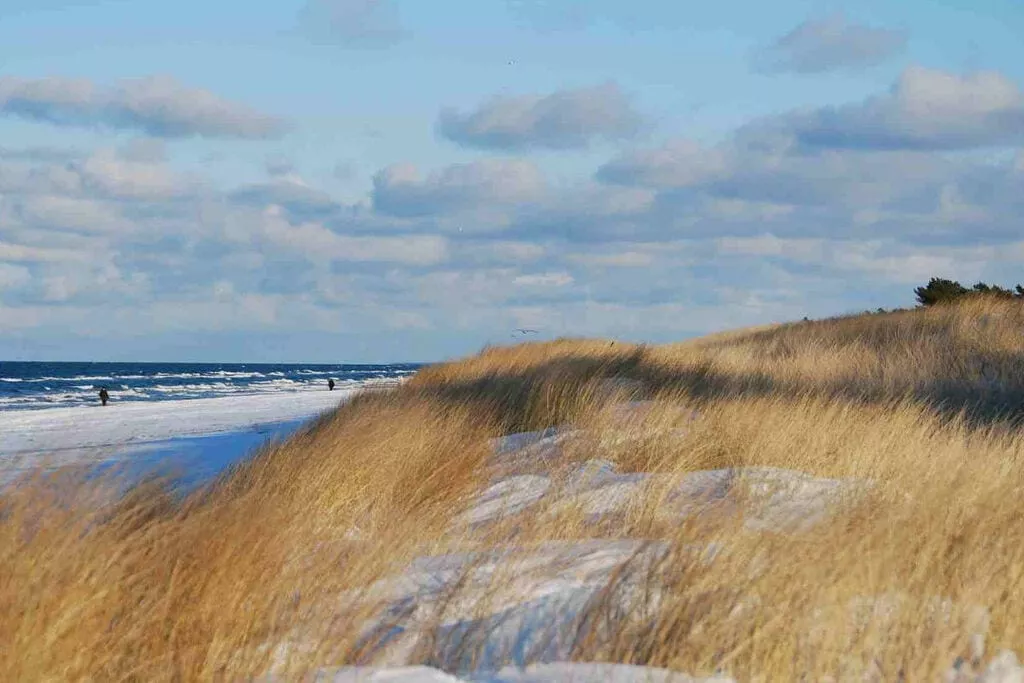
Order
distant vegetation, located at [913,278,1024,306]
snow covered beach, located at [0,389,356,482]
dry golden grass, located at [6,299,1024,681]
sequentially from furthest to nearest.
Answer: distant vegetation, located at [913,278,1024,306] < snow covered beach, located at [0,389,356,482] < dry golden grass, located at [6,299,1024,681]

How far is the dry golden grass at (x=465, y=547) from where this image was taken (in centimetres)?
268

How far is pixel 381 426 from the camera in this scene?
6.80 meters

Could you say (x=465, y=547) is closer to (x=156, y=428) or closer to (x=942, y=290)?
(x=156, y=428)

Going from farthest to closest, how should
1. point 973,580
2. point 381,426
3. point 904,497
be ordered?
point 381,426 → point 904,497 → point 973,580

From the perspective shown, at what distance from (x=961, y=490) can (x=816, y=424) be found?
226 centimetres

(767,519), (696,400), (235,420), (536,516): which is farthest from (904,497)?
(235,420)

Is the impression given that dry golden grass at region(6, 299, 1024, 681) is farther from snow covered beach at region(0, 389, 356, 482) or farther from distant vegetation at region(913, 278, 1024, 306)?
distant vegetation at region(913, 278, 1024, 306)

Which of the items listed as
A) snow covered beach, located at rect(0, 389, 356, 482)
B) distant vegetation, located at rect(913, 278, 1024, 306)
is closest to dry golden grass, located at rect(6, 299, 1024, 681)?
snow covered beach, located at rect(0, 389, 356, 482)

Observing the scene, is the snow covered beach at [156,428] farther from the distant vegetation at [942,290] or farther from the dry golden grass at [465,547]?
the distant vegetation at [942,290]

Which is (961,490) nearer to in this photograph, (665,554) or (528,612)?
(665,554)

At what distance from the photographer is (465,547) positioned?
3.92 metres

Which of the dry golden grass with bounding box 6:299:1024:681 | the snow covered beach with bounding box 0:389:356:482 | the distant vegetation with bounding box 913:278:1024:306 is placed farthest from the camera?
the distant vegetation with bounding box 913:278:1024:306

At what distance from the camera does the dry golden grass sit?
268cm

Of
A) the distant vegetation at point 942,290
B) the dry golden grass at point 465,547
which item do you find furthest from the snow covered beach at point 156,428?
the distant vegetation at point 942,290
